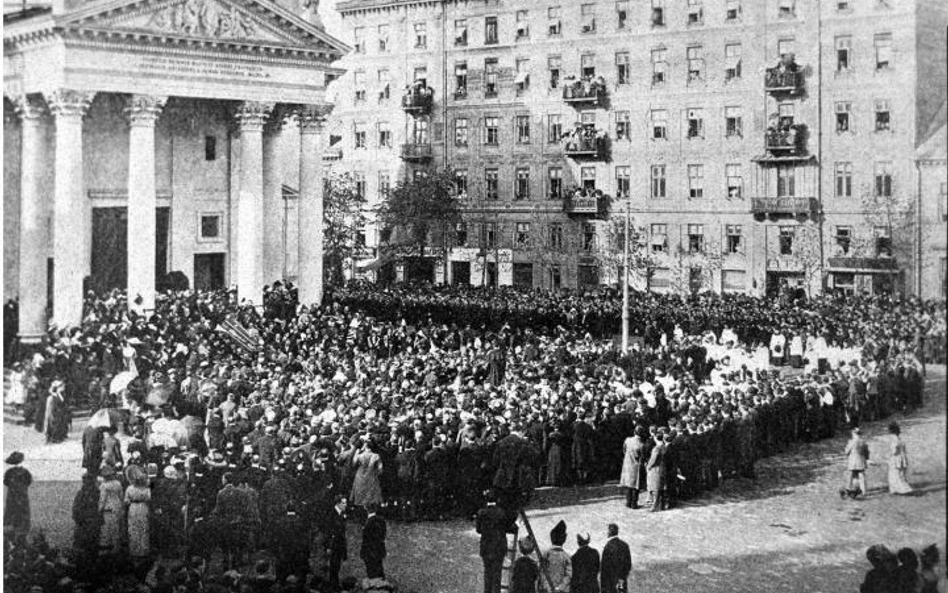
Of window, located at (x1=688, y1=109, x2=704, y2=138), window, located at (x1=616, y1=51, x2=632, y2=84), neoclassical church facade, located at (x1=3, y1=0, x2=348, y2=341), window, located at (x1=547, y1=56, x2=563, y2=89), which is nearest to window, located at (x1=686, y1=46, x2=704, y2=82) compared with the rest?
window, located at (x1=688, y1=109, x2=704, y2=138)

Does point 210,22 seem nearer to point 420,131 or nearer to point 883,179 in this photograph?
point 420,131

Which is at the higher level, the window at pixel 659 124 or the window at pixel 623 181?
the window at pixel 659 124

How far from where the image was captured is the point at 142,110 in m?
20.2

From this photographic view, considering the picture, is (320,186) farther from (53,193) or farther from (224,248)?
(53,193)

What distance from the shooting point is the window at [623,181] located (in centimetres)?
1505

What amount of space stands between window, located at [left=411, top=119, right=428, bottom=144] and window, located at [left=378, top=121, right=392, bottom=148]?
1.29 ft

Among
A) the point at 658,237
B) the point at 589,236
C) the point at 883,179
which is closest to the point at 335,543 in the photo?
the point at 589,236

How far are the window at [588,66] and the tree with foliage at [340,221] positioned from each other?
416cm

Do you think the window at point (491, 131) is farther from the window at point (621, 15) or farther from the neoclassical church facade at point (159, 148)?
the neoclassical church facade at point (159, 148)

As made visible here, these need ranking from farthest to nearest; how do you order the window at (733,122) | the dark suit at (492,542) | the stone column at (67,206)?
1. the stone column at (67,206)
2. the window at (733,122)
3. the dark suit at (492,542)

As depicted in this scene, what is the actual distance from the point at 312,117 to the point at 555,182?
9850mm

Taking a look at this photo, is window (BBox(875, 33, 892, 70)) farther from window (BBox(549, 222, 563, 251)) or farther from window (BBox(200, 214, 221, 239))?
window (BBox(200, 214, 221, 239))

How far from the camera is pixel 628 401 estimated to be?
15648 millimetres

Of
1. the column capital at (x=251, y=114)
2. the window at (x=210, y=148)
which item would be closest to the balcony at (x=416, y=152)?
the column capital at (x=251, y=114)
